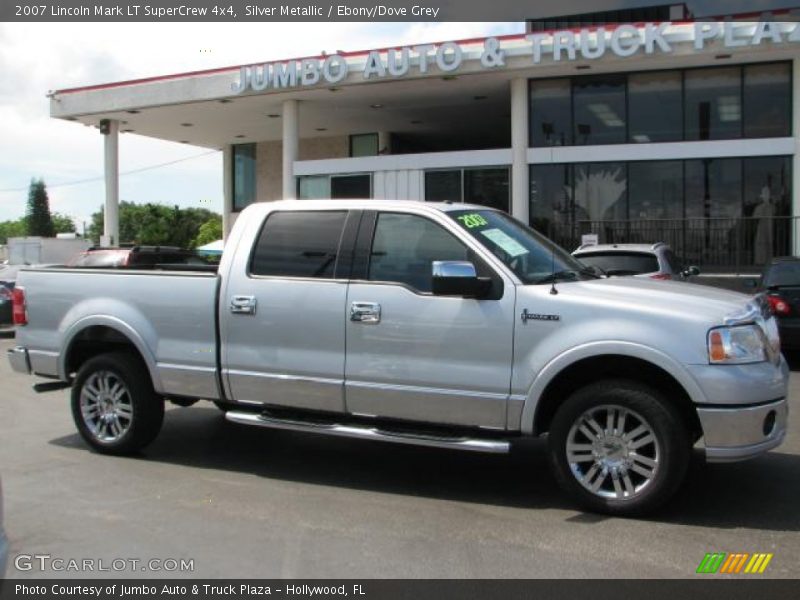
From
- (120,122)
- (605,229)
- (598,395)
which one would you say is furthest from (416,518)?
(120,122)

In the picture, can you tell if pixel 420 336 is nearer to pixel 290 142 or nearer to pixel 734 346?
pixel 734 346

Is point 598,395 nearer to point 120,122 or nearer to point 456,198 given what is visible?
point 456,198

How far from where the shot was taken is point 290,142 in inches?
930

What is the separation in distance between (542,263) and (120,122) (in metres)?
24.7

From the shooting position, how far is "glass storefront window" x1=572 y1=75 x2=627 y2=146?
19984 mm

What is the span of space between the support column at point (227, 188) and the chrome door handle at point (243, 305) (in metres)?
26.5

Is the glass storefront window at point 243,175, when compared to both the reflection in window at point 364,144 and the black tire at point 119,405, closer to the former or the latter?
the reflection in window at point 364,144

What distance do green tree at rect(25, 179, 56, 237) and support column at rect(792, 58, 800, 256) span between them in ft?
329

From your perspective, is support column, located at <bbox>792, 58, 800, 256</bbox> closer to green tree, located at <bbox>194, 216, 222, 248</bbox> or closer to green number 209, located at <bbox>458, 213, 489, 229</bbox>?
green number 209, located at <bbox>458, 213, 489, 229</bbox>

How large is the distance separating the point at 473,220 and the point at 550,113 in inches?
631

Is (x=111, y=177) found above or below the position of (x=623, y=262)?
above

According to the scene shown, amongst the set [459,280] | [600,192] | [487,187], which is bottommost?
[459,280]

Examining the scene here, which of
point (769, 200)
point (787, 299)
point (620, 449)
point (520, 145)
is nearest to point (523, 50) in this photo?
point (520, 145)

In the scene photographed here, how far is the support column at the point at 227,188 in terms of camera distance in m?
31.9
